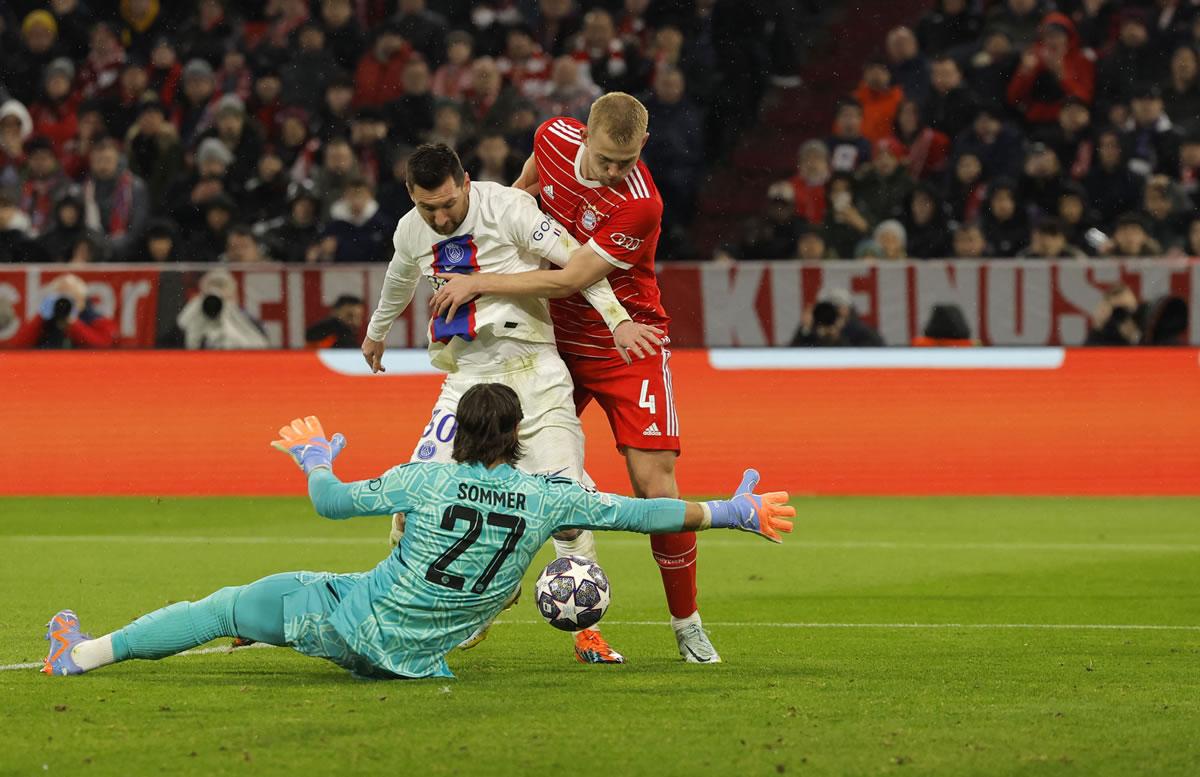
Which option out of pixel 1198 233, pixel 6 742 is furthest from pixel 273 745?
pixel 1198 233

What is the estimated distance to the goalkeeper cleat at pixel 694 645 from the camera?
7609 mm

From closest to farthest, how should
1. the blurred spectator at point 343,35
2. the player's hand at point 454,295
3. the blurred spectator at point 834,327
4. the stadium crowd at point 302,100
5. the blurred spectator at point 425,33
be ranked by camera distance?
the player's hand at point 454,295
the blurred spectator at point 834,327
the stadium crowd at point 302,100
the blurred spectator at point 425,33
the blurred spectator at point 343,35

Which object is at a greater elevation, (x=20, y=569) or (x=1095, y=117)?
(x=1095, y=117)

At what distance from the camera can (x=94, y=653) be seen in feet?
22.1

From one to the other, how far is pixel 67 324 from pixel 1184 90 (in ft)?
36.0

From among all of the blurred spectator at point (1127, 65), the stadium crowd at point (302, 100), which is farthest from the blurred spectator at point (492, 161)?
the blurred spectator at point (1127, 65)

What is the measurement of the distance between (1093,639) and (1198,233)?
8.61m

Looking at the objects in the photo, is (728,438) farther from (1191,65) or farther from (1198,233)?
(1191,65)

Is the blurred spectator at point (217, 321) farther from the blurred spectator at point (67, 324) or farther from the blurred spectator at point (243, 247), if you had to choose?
the blurred spectator at point (243, 247)

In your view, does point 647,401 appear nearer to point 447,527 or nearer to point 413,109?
point 447,527

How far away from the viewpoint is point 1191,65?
60.7 feet

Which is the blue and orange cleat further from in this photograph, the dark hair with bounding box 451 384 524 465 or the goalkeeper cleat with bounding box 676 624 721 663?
the goalkeeper cleat with bounding box 676 624 721 663

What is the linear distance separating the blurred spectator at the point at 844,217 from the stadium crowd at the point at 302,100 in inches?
73.6

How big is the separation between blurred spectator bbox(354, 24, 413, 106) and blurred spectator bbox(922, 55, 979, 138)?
5762 millimetres
